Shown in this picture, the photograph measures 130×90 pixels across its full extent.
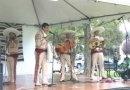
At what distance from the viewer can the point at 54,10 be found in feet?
40.4

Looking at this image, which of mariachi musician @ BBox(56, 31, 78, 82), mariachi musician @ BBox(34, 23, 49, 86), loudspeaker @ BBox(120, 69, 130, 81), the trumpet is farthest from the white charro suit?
loudspeaker @ BBox(120, 69, 130, 81)

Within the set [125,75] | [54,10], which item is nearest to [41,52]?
[54,10]

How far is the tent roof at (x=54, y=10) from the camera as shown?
11.0m

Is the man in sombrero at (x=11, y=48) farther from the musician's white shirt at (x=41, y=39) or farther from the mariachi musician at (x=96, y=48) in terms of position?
Answer: the mariachi musician at (x=96, y=48)

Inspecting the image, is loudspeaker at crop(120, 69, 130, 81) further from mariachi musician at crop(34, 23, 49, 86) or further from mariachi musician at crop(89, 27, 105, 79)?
mariachi musician at crop(34, 23, 49, 86)

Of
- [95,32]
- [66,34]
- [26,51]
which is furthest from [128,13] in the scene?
[26,51]

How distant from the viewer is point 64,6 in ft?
38.5

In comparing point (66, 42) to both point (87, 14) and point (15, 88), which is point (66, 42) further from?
point (15, 88)

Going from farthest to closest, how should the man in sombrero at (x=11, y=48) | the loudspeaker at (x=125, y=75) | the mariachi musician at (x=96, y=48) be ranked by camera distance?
1. the loudspeaker at (x=125, y=75)
2. the mariachi musician at (x=96, y=48)
3. the man in sombrero at (x=11, y=48)

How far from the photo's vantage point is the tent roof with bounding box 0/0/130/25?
11039mm

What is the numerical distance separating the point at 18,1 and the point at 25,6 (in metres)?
0.59

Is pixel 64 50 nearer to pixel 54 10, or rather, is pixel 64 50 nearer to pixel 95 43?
pixel 95 43

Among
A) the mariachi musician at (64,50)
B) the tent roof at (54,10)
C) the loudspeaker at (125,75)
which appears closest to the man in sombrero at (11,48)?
the mariachi musician at (64,50)

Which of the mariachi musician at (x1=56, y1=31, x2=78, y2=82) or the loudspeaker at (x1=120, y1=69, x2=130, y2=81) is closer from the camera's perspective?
the mariachi musician at (x1=56, y1=31, x2=78, y2=82)
